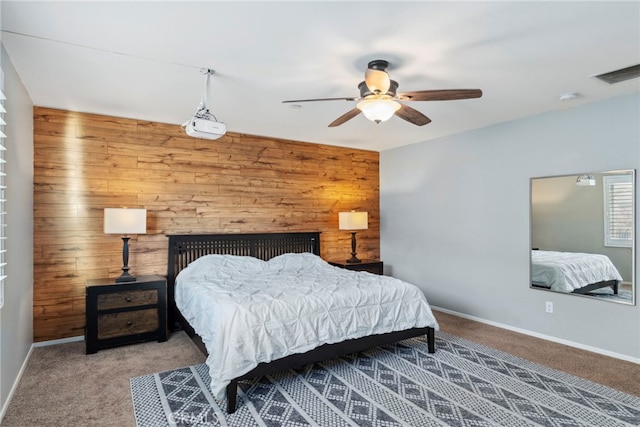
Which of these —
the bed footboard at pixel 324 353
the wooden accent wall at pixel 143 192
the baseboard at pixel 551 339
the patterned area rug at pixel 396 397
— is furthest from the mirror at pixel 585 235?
the wooden accent wall at pixel 143 192

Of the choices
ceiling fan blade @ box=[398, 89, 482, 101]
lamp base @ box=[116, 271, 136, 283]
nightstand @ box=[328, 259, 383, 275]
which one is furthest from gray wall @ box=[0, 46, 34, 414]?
nightstand @ box=[328, 259, 383, 275]

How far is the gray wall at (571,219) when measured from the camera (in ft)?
12.1

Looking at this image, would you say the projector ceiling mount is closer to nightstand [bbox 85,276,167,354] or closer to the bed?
the bed

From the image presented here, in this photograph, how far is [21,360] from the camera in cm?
317

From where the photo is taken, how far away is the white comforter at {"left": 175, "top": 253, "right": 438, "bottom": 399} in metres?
2.62

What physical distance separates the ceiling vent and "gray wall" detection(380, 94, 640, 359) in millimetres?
593

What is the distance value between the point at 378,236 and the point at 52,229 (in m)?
4.63

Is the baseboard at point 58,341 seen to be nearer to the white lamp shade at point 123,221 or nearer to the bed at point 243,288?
the bed at point 243,288

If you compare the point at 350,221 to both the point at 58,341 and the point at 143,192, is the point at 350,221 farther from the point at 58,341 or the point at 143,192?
the point at 58,341

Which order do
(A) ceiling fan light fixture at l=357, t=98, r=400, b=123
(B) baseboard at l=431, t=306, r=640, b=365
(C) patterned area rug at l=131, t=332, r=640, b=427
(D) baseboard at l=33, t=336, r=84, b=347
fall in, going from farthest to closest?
1. (D) baseboard at l=33, t=336, r=84, b=347
2. (B) baseboard at l=431, t=306, r=640, b=365
3. (A) ceiling fan light fixture at l=357, t=98, r=400, b=123
4. (C) patterned area rug at l=131, t=332, r=640, b=427

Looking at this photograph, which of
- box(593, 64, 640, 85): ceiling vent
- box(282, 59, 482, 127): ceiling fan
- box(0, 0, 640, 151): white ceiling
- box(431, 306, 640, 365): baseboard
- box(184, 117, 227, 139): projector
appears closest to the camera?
box(0, 0, 640, 151): white ceiling

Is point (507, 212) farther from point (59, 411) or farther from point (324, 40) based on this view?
point (59, 411)

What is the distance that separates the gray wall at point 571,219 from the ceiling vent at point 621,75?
1.01 meters

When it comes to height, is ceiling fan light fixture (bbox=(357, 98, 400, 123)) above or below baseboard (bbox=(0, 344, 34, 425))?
above
